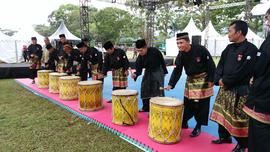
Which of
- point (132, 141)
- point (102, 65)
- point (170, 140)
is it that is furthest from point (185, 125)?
point (102, 65)

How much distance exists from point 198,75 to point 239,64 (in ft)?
2.67

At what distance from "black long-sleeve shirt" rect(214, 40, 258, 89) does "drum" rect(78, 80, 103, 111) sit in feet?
8.86

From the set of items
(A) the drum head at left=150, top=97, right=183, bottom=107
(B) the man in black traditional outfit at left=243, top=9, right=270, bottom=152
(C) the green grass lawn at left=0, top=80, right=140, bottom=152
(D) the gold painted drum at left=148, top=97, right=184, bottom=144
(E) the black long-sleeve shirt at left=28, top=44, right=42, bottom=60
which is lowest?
(C) the green grass lawn at left=0, top=80, right=140, bottom=152

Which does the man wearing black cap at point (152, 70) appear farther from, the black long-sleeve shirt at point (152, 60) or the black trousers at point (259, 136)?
the black trousers at point (259, 136)

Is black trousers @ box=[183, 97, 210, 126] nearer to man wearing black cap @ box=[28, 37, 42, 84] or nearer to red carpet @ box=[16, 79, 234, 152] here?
red carpet @ box=[16, 79, 234, 152]

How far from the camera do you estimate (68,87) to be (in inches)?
223

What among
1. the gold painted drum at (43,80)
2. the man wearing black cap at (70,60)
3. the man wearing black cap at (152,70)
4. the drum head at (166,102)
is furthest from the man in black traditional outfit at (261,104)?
the gold painted drum at (43,80)

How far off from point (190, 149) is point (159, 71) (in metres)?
1.83

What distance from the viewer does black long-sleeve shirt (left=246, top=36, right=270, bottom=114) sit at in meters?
1.80

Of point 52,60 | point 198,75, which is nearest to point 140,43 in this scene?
point 198,75

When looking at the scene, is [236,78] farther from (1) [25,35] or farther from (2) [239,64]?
(1) [25,35]

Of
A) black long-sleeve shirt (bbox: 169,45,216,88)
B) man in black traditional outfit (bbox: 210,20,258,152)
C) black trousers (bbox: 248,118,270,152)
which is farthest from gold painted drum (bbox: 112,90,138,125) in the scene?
black trousers (bbox: 248,118,270,152)

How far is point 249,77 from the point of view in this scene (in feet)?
8.78

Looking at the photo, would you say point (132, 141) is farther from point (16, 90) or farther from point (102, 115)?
point (16, 90)
